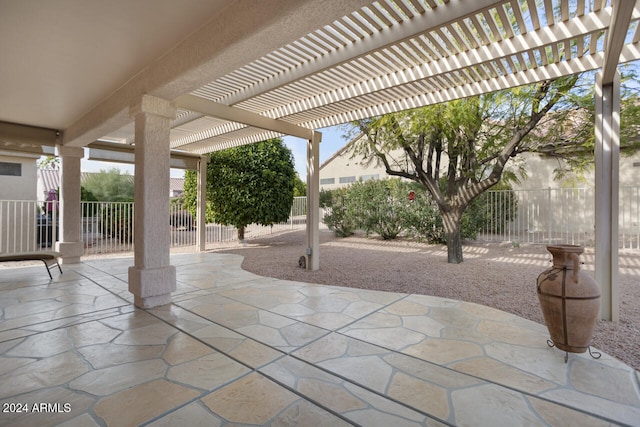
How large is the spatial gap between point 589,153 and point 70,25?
28.5 feet

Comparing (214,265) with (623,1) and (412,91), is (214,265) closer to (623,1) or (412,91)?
(412,91)

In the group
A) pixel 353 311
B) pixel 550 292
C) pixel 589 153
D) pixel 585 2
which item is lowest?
pixel 353 311

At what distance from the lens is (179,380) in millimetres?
2264

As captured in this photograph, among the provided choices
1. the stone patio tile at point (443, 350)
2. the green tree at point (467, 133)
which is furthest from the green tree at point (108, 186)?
the stone patio tile at point (443, 350)

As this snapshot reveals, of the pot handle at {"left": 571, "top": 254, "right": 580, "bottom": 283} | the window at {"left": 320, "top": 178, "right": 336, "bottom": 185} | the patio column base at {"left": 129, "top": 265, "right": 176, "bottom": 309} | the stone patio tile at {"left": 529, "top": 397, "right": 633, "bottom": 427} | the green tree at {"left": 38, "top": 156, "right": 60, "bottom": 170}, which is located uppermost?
the green tree at {"left": 38, "top": 156, "right": 60, "bottom": 170}

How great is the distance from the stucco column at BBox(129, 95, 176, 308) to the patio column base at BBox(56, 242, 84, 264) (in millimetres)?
4335

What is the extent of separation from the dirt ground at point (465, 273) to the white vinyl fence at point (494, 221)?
963mm

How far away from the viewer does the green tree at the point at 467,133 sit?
18.8 feet

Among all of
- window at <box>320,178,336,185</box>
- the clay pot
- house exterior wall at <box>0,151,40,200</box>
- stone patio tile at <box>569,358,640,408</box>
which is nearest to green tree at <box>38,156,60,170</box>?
house exterior wall at <box>0,151,40,200</box>

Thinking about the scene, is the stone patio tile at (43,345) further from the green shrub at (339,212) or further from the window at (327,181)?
the window at (327,181)

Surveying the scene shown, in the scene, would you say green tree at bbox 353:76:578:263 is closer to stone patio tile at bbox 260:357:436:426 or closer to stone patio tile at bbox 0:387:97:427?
stone patio tile at bbox 260:357:436:426

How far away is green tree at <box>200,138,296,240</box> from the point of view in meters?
9.73

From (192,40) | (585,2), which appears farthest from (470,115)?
(192,40)

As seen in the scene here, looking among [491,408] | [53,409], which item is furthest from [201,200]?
[491,408]
